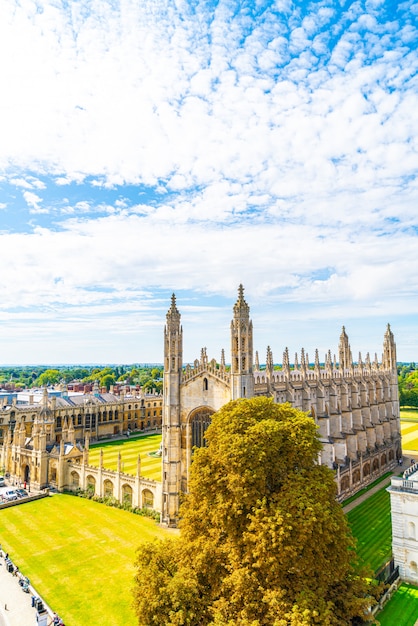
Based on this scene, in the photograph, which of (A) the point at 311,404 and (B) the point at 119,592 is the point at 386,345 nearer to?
(A) the point at 311,404

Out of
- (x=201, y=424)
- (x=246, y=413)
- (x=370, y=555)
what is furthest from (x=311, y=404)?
(x=246, y=413)

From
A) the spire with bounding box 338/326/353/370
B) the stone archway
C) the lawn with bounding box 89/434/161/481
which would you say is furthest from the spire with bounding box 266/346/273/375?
the spire with bounding box 338/326/353/370

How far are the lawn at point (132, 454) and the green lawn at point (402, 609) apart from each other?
2653 cm

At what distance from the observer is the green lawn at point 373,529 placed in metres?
29.0

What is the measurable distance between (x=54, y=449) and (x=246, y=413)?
97.5 ft

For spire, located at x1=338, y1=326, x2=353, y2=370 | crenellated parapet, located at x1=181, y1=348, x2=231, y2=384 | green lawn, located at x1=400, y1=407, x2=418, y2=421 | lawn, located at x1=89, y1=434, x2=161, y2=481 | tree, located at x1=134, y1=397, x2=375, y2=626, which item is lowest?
green lawn, located at x1=400, y1=407, x2=418, y2=421

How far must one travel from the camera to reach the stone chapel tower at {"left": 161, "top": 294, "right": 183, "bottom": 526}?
113 feet

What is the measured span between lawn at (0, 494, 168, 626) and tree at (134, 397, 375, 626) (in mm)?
5577

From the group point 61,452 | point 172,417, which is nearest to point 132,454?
point 61,452

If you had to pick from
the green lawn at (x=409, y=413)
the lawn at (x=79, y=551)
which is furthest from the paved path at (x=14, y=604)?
the green lawn at (x=409, y=413)

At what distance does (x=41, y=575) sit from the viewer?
87.8ft

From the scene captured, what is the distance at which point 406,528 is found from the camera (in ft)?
89.1

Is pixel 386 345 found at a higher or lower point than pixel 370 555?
higher

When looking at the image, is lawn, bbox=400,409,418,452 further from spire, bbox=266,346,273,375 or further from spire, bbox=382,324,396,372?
spire, bbox=266,346,273,375
